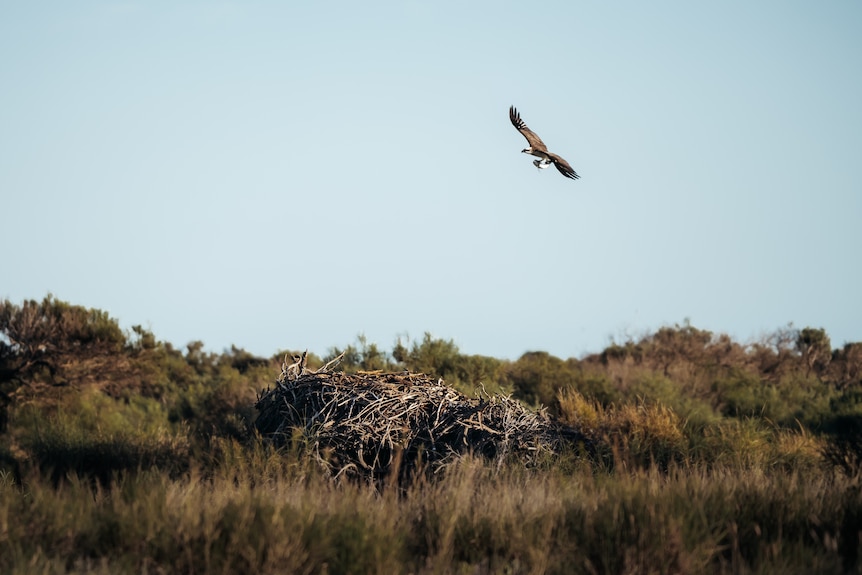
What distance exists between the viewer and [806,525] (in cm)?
930

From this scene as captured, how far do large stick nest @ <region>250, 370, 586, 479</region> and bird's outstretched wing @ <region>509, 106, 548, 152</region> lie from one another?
358 centimetres

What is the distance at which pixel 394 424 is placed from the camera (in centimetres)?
1359

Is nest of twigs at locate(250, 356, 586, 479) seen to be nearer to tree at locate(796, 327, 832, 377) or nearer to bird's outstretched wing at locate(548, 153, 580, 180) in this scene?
bird's outstretched wing at locate(548, 153, 580, 180)

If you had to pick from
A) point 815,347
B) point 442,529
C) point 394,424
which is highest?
point 815,347

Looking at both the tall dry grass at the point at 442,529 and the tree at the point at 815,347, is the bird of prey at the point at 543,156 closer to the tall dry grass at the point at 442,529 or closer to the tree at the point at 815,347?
the tall dry grass at the point at 442,529

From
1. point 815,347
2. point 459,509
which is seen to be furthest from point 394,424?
point 815,347

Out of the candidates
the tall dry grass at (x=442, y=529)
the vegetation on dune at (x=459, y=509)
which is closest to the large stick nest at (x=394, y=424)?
the vegetation on dune at (x=459, y=509)

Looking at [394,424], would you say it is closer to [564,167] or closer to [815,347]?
[564,167]

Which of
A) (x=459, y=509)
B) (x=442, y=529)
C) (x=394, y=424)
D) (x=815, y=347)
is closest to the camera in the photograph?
(x=442, y=529)

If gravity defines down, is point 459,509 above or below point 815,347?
below

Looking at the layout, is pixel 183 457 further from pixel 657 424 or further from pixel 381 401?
pixel 657 424

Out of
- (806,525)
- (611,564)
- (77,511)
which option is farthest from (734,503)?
(77,511)

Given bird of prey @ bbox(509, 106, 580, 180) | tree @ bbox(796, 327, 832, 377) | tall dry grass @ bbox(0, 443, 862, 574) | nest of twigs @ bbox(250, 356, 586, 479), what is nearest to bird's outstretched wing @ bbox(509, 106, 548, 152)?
bird of prey @ bbox(509, 106, 580, 180)

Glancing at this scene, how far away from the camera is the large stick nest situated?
13.2 meters
